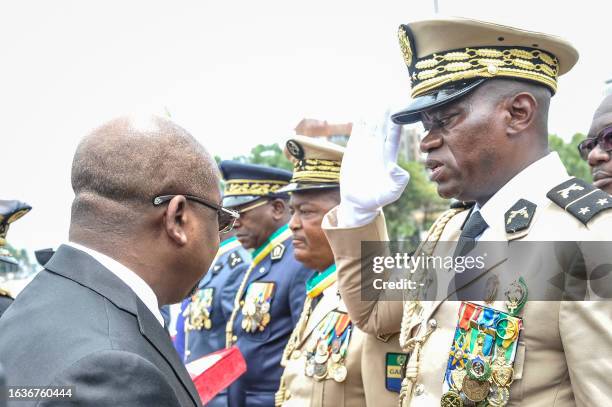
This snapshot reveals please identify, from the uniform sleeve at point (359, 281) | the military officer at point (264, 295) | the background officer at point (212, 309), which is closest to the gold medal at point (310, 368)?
the uniform sleeve at point (359, 281)

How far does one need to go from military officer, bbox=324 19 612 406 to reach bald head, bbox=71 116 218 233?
109 cm

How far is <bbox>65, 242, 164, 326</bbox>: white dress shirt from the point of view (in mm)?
2002

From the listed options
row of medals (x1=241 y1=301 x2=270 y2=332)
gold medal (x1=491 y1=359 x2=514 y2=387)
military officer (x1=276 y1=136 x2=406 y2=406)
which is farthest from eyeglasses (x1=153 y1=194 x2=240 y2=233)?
row of medals (x1=241 y1=301 x2=270 y2=332)

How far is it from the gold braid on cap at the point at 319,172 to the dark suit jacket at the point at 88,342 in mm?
2950

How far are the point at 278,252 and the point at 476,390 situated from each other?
3.78 metres

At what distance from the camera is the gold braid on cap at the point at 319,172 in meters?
4.90

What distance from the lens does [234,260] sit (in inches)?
278

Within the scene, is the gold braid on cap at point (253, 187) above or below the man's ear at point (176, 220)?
below

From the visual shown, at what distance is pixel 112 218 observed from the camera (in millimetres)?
2014

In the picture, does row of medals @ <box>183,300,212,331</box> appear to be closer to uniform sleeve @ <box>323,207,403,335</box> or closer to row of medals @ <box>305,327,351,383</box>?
row of medals @ <box>305,327,351,383</box>

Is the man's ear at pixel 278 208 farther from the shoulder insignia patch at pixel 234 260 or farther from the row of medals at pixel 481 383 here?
the row of medals at pixel 481 383

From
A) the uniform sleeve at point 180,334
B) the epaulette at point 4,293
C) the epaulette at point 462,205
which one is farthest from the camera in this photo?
the uniform sleeve at point 180,334

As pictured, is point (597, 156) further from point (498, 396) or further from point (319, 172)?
point (319, 172)

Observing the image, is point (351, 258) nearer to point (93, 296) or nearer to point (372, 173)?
point (372, 173)
